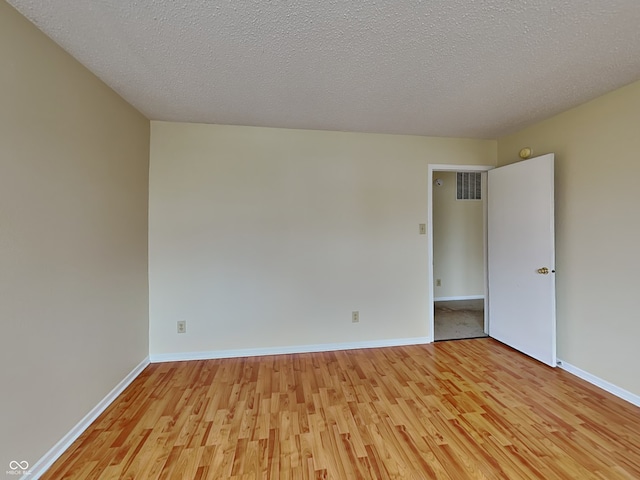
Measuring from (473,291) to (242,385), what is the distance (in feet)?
14.3

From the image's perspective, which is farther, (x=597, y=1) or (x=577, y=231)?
(x=577, y=231)

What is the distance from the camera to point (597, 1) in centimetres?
Result: 124

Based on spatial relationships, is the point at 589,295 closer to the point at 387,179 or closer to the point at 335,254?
the point at 387,179

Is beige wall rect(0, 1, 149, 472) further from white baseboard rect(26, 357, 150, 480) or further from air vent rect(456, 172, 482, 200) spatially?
air vent rect(456, 172, 482, 200)

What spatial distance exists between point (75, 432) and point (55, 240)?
46.5 inches

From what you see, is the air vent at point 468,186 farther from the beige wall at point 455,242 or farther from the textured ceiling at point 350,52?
the textured ceiling at point 350,52

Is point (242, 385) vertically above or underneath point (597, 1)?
underneath

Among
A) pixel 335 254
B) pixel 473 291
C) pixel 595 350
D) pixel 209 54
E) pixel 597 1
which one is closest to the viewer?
pixel 597 1

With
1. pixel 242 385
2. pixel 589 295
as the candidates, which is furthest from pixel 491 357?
pixel 242 385

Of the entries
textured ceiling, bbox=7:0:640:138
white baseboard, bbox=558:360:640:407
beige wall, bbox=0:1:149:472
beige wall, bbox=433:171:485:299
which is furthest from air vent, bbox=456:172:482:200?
beige wall, bbox=0:1:149:472

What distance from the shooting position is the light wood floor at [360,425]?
1466 mm

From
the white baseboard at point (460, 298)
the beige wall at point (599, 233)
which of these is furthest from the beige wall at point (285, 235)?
the white baseboard at point (460, 298)

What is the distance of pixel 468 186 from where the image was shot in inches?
193

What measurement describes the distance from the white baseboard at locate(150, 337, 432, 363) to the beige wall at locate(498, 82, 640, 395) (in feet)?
4.49
